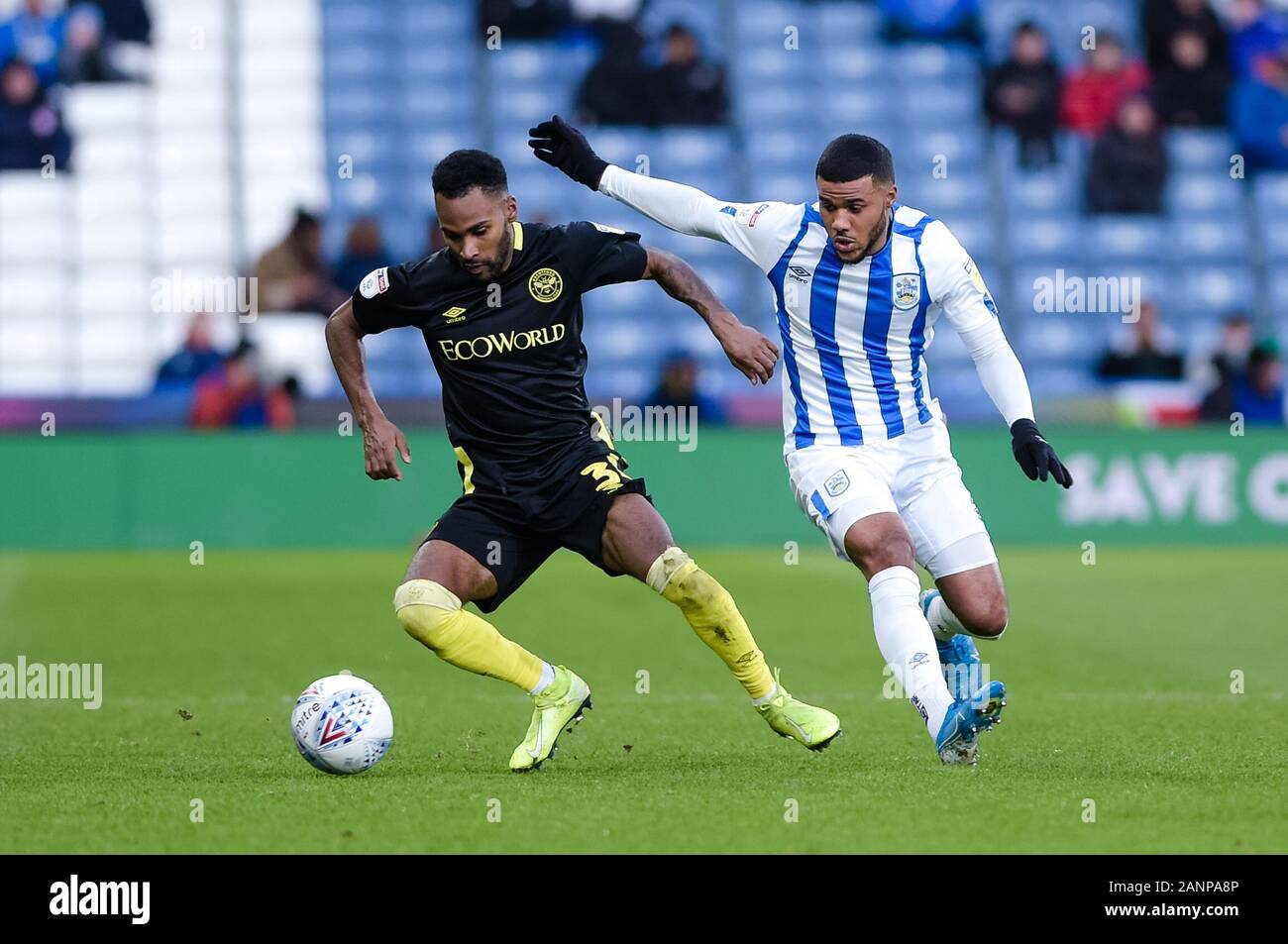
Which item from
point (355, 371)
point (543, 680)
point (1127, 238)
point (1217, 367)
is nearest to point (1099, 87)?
point (1127, 238)

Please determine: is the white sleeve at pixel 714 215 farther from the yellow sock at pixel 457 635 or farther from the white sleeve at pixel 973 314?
the yellow sock at pixel 457 635

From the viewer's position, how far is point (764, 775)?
257 inches

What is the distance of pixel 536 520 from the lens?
708cm

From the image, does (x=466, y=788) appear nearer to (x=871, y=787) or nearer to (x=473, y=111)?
(x=871, y=787)

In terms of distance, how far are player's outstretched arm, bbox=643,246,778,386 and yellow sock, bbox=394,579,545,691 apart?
1303 millimetres

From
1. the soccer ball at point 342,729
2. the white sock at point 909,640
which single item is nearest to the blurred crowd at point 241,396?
the soccer ball at point 342,729

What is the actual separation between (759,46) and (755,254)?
15.3m

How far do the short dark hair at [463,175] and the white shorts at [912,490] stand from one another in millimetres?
1542

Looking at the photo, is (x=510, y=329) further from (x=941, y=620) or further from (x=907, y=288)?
(x=941, y=620)

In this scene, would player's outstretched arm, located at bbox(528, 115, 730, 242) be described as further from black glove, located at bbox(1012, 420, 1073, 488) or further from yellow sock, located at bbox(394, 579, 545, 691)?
yellow sock, located at bbox(394, 579, 545, 691)

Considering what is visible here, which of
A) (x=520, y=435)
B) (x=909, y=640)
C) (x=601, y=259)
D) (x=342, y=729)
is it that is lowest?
(x=342, y=729)

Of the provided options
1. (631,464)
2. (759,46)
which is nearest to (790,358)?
(631,464)

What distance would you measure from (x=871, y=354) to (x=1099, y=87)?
1457 centimetres

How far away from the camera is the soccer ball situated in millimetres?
6535
